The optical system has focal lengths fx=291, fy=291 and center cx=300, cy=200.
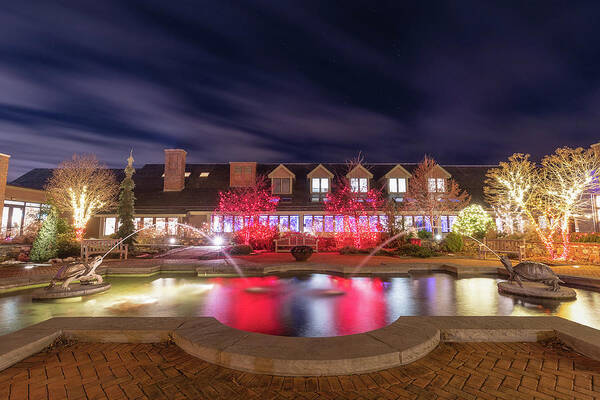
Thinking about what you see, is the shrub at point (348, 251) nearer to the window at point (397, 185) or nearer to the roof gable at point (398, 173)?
the window at point (397, 185)

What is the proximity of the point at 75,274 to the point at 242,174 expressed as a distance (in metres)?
23.4

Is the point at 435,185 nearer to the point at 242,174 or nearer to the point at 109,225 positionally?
the point at 242,174

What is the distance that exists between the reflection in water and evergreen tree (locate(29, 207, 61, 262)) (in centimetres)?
759

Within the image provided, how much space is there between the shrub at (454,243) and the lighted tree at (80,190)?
27.5 m

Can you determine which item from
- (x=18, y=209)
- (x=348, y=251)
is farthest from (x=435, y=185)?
(x=18, y=209)

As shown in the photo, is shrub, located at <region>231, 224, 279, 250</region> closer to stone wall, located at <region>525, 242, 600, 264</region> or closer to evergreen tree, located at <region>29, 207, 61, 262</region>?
evergreen tree, located at <region>29, 207, 61, 262</region>

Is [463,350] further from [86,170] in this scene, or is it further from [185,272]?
[86,170]

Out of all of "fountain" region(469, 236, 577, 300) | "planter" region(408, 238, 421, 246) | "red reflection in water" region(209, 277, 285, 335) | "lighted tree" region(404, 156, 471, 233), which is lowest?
"red reflection in water" region(209, 277, 285, 335)

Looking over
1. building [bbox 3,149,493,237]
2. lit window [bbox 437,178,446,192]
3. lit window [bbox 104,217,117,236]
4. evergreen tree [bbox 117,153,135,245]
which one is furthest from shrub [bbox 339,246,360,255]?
lit window [bbox 104,217,117,236]

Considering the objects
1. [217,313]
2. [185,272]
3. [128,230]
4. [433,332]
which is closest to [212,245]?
[128,230]

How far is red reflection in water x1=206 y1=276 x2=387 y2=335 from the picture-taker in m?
5.80

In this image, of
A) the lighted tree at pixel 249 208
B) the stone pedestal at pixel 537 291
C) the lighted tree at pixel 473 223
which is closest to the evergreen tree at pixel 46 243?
the lighted tree at pixel 249 208

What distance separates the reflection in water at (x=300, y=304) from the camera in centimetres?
595

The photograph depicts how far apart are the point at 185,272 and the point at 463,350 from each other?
34.1 ft
